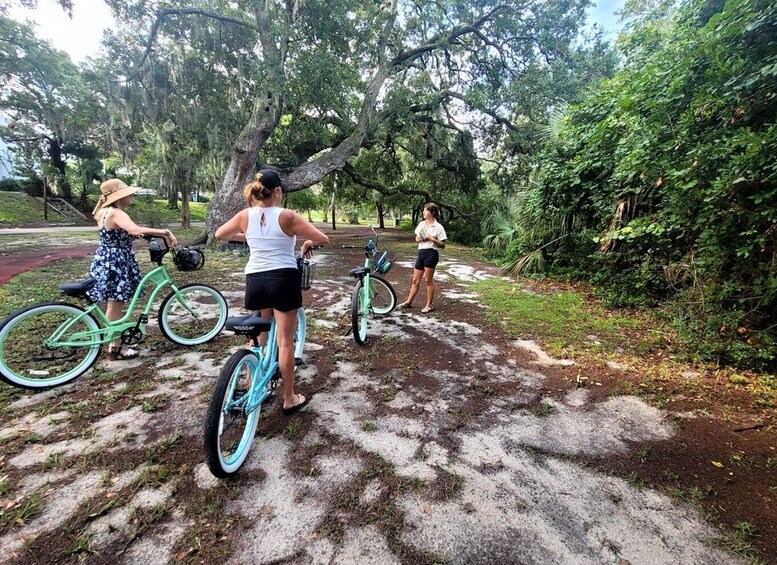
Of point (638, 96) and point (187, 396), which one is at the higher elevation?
point (638, 96)

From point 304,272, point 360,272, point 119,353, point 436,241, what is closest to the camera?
point 304,272

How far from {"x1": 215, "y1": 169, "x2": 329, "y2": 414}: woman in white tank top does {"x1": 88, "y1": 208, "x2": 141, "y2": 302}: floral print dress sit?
1551mm

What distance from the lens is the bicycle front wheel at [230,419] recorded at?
1674 mm

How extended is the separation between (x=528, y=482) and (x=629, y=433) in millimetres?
1014

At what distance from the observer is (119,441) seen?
6.93 ft

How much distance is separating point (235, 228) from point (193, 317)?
241cm

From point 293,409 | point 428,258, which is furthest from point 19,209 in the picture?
point 293,409

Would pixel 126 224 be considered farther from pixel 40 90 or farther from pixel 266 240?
pixel 40 90

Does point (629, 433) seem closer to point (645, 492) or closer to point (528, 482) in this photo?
point (645, 492)

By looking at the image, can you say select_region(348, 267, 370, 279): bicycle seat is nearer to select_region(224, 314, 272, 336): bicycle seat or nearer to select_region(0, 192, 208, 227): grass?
select_region(224, 314, 272, 336): bicycle seat

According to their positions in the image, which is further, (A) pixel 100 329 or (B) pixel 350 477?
(A) pixel 100 329

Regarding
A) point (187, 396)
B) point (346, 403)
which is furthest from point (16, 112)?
point (346, 403)

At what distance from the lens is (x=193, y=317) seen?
4.05 metres

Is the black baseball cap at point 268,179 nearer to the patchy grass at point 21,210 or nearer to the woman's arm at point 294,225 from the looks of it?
the woman's arm at point 294,225
